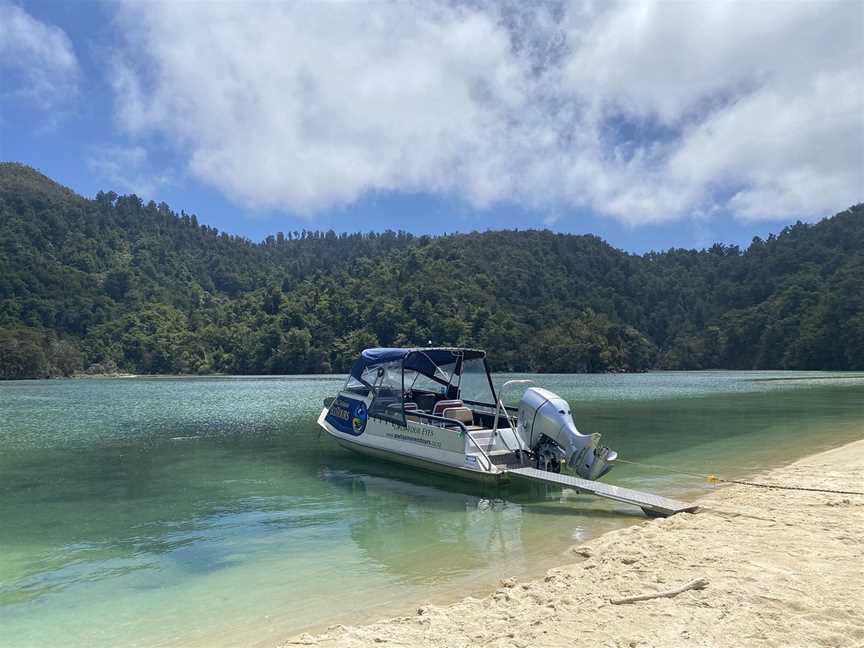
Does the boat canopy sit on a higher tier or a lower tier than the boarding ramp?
higher

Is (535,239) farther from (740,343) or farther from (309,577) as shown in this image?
(309,577)

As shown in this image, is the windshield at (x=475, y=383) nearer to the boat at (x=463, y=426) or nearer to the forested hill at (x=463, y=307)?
the boat at (x=463, y=426)

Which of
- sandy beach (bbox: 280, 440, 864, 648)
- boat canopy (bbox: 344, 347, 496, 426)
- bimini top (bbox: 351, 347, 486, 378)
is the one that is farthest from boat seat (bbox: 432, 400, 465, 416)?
sandy beach (bbox: 280, 440, 864, 648)

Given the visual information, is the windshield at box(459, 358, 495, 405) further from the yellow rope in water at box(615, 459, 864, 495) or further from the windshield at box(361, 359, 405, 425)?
the yellow rope in water at box(615, 459, 864, 495)

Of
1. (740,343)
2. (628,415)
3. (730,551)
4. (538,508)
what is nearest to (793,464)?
(538,508)

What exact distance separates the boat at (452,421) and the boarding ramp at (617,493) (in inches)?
22.7

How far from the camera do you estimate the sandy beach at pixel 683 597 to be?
18.5ft

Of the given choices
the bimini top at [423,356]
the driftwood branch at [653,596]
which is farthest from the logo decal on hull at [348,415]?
the driftwood branch at [653,596]

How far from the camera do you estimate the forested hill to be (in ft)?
396

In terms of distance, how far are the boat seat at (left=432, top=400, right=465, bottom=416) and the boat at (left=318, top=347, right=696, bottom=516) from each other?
1.0 inches

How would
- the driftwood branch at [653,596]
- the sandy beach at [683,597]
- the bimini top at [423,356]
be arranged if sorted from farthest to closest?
1. the bimini top at [423,356]
2. the driftwood branch at [653,596]
3. the sandy beach at [683,597]

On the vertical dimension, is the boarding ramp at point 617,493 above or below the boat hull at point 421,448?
below

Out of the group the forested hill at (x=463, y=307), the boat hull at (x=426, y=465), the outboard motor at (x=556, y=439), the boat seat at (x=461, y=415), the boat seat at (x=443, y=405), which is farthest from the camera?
the forested hill at (x=463, y=307)

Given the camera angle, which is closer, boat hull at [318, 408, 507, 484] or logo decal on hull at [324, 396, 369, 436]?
boat hull at [318, 408, 507, 484]
